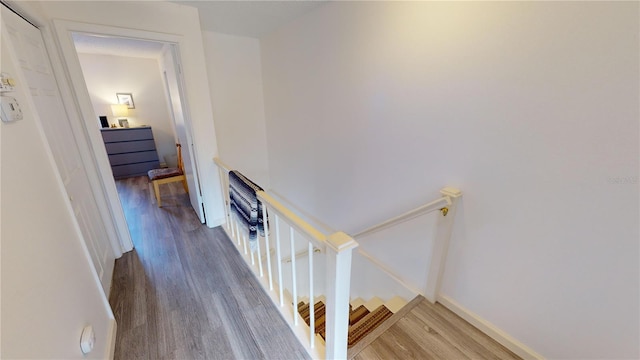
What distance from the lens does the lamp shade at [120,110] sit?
4461mm

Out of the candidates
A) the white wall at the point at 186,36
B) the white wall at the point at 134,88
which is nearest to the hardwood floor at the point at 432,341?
the white wall at the point at 186,36

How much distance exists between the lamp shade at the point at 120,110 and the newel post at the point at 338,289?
17.9 ft

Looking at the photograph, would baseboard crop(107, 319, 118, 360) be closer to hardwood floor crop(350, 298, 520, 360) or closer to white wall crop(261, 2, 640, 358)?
hardwood floor crop(350, 298, 520, 360)

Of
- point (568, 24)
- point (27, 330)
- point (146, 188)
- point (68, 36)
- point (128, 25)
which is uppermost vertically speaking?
point (128, 25)

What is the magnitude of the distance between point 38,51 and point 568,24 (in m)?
2.89

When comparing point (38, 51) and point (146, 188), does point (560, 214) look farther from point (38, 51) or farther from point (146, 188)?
point (146, 188)

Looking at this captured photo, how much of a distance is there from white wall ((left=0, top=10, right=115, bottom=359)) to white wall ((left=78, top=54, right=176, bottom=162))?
4.49 meters

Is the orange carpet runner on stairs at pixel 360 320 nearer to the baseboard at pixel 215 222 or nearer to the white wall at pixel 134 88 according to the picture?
→ the baseboard at pixel 215 222

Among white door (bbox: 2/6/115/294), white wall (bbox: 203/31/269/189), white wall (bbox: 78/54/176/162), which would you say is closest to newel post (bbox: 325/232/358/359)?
white door (bbox: 2/6/115/294)

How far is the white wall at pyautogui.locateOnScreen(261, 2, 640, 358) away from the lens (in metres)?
0.98

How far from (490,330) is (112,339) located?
2.30m

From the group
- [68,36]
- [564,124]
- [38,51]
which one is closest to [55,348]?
[38,51]

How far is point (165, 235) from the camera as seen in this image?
2514mm

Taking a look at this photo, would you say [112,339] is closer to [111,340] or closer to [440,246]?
[111,340]
